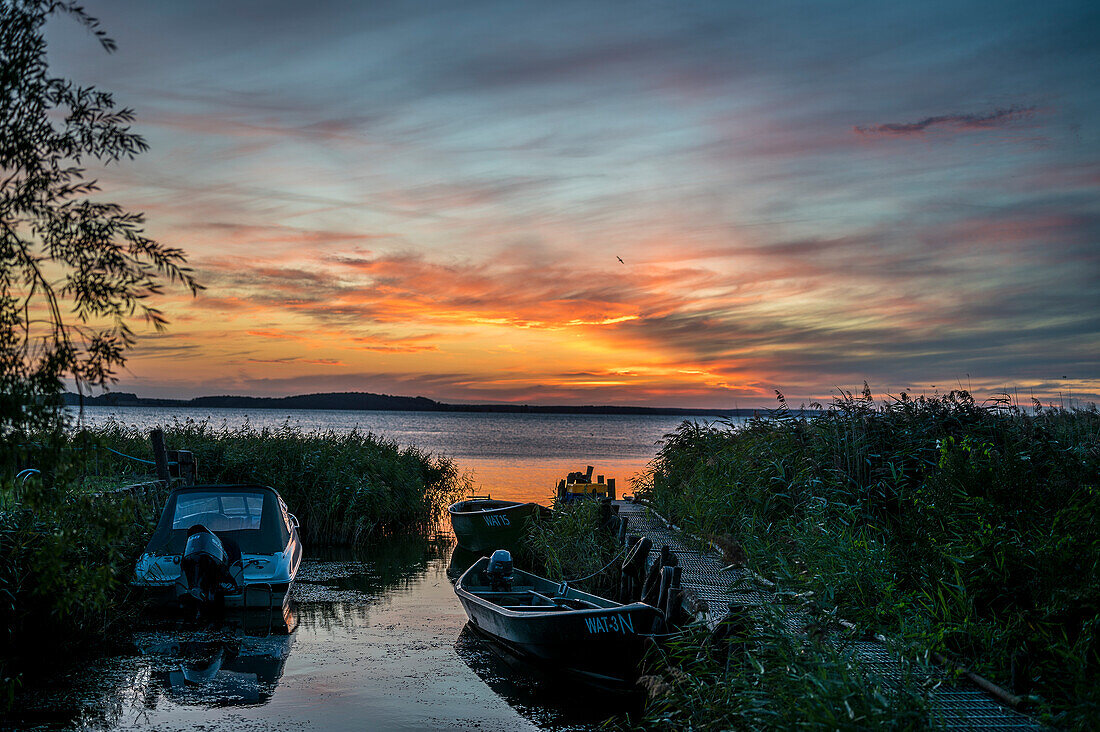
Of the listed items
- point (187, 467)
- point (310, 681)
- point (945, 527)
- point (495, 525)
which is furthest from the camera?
point (495, 525)

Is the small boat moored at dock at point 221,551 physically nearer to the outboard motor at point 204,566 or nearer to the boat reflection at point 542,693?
the outboard motor at point 204,566

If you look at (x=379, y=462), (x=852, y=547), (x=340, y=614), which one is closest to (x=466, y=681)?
(x=340, y=614)

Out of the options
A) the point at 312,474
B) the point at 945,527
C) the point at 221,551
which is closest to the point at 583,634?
the point at 945,527

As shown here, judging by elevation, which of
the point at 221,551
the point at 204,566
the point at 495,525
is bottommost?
the point at 495,525

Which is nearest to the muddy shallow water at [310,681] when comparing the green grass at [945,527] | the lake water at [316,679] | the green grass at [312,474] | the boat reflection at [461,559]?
the lake water at [316,679]

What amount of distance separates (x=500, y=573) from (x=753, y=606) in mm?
7549

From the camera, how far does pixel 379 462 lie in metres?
25.1

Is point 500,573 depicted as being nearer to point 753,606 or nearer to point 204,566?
point 204,566

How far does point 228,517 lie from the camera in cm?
1415

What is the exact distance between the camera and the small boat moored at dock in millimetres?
12312

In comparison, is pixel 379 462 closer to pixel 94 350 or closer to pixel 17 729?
pixel 17 729

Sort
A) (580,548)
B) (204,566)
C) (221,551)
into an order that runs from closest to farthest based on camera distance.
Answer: (204,566), (221,551), (580,548)

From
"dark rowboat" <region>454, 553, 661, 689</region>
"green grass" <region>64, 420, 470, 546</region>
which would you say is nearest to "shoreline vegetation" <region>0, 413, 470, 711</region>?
"green grass" <region>64, 420, 470, 546</region>

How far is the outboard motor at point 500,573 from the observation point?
563 inches
